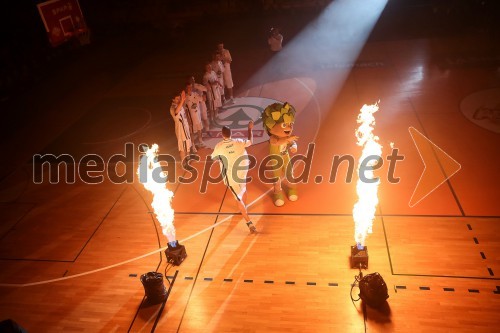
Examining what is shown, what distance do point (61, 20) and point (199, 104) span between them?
983 cm

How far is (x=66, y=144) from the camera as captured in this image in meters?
10.6

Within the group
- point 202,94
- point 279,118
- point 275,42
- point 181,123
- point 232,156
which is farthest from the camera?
point 275,42

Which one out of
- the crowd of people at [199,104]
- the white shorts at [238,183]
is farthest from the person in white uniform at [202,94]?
the white shorts at [238,183]

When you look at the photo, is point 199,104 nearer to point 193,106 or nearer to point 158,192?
point 193,106

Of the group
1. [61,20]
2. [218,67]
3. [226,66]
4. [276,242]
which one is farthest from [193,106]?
[61,20]

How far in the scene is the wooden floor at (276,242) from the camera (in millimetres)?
5402

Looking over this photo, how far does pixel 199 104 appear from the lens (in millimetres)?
9242

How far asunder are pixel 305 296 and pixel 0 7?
1696 centimetres

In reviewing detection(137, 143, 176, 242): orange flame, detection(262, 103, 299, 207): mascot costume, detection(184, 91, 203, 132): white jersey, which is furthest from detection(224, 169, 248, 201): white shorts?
detection(184, 91, 203, 132): white jersey

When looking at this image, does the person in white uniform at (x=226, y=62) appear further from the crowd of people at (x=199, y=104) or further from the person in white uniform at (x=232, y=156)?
the person in white uniform at (x=232, y=156)

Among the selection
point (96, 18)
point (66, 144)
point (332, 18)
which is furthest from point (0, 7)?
point (332, 18)

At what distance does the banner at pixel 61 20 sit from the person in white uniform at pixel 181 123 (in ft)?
32.1

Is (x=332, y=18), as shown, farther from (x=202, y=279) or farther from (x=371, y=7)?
(x=202, y=279)

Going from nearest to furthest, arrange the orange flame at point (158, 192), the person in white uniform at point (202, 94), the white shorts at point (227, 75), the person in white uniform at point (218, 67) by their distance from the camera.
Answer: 1. the orange flame at point (158, 192)
2. the person in white uniform at point (202, 94)
3. the person in white uniform at point (218, 67)
4. the white shorts at point (227, 75)
